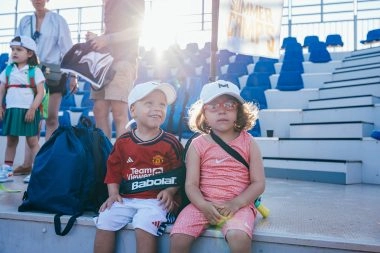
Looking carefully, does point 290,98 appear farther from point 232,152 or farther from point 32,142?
point 232,152

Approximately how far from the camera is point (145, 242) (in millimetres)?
1512

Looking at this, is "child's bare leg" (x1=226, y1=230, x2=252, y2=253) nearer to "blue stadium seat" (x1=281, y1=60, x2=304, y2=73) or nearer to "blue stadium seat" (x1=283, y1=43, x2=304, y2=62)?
"blue stadium seat" (x1=281, y1=60, x2=304, y2=73)

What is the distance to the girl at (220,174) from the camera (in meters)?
1.50

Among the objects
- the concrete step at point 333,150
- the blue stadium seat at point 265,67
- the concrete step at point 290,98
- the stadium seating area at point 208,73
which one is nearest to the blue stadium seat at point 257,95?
the stadium seating area at point 208,73

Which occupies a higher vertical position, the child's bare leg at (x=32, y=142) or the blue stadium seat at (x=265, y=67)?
the blue stadium seat at (x=265, y=67)

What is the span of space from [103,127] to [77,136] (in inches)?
26.4

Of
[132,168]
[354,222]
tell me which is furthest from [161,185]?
[354,222]

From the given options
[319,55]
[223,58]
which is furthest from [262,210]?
[223,58]

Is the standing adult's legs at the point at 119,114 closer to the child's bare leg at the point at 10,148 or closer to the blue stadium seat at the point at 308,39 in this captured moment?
the child's bare leg at the point at 10,148

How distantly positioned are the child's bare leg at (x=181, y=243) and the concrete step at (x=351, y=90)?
144 inches

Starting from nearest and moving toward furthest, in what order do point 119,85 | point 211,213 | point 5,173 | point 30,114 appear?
point 211,213 → point 119,85 → point 5,173 → point 30,114

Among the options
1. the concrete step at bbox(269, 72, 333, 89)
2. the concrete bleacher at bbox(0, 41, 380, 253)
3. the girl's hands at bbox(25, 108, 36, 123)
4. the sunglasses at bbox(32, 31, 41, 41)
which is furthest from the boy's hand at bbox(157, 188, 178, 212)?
the concrete step at bbox(269, 72, 333, 89)

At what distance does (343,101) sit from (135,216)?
11.3ft

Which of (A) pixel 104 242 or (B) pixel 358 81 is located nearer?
(A) pixel 104 242
